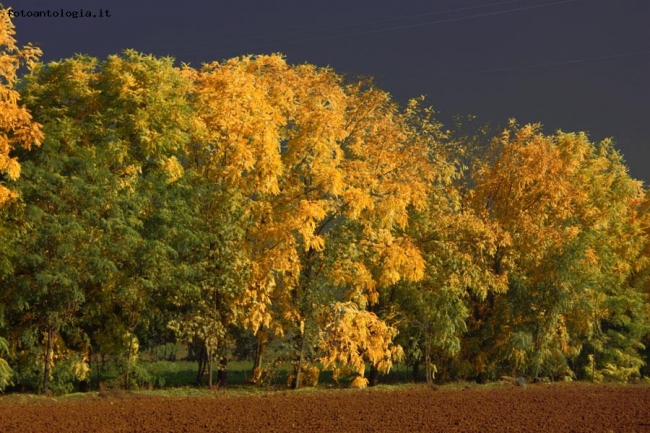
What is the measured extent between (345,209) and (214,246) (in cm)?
507

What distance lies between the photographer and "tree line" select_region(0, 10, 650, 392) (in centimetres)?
2770

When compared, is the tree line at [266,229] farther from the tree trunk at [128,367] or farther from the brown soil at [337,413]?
the brown soil at [337,413]

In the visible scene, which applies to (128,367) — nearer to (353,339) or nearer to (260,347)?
(260,347)

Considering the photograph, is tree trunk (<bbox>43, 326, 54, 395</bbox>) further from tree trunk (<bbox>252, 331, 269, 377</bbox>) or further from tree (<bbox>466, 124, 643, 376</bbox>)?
tree (<bbox>466, 124, 643, 376</bbox>)

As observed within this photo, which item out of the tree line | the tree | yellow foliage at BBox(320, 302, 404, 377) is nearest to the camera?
the tree line

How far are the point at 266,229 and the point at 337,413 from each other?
8554 mm

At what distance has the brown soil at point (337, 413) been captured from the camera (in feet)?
69.7

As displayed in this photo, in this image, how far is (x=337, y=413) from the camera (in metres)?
23.5

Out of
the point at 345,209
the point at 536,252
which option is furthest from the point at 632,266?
the point at 345,209

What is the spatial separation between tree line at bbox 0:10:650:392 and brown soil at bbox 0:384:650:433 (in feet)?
10.9

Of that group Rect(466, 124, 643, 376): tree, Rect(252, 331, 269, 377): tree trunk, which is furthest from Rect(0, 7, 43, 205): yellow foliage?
Rect(466, 124, 643, 376): tree

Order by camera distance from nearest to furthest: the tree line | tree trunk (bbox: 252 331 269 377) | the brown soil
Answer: the brown soil, the tree line, tree trunk (bbox: 252 331 269 377)

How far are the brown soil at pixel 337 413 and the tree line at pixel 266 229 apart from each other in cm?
333

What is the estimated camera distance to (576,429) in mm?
22062
